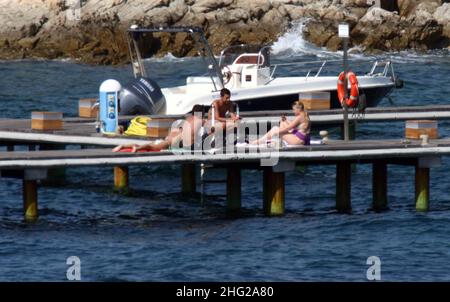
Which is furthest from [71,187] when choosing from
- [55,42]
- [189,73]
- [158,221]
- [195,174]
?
[55,42]

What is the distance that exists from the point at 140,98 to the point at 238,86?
3670mm

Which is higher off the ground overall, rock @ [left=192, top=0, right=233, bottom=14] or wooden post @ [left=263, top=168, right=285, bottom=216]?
rock @ [left=192, top=0, right=233, bottom=14]

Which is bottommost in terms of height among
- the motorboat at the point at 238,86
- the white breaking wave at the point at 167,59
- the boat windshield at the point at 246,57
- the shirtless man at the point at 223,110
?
the shirtless man at the point at 223,110

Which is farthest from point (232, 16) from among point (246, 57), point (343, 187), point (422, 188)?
point (422, 188)

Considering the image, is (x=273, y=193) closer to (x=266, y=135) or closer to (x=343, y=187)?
(x=266, y=135)

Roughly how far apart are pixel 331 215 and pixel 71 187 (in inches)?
250

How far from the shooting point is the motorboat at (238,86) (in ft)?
111

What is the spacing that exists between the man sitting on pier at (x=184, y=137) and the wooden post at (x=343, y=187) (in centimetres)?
282

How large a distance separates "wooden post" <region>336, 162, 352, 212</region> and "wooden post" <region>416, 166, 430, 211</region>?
126cm

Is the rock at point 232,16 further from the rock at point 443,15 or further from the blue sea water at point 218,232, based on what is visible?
the blue sea water at point 218,232

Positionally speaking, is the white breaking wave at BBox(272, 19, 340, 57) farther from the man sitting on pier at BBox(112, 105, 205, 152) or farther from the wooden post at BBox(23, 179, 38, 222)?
the wooden post at BBox(23, 179, 38, 222)

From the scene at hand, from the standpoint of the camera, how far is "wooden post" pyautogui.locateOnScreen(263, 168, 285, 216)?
88.6ft

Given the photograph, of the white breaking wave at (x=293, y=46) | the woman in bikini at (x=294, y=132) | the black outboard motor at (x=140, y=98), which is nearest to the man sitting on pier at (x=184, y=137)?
the woman in bikini at (x=294, y=132)

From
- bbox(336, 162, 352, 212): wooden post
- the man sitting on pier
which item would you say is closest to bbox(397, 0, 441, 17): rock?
bbox(336, 162, 352, 212): wooden post
